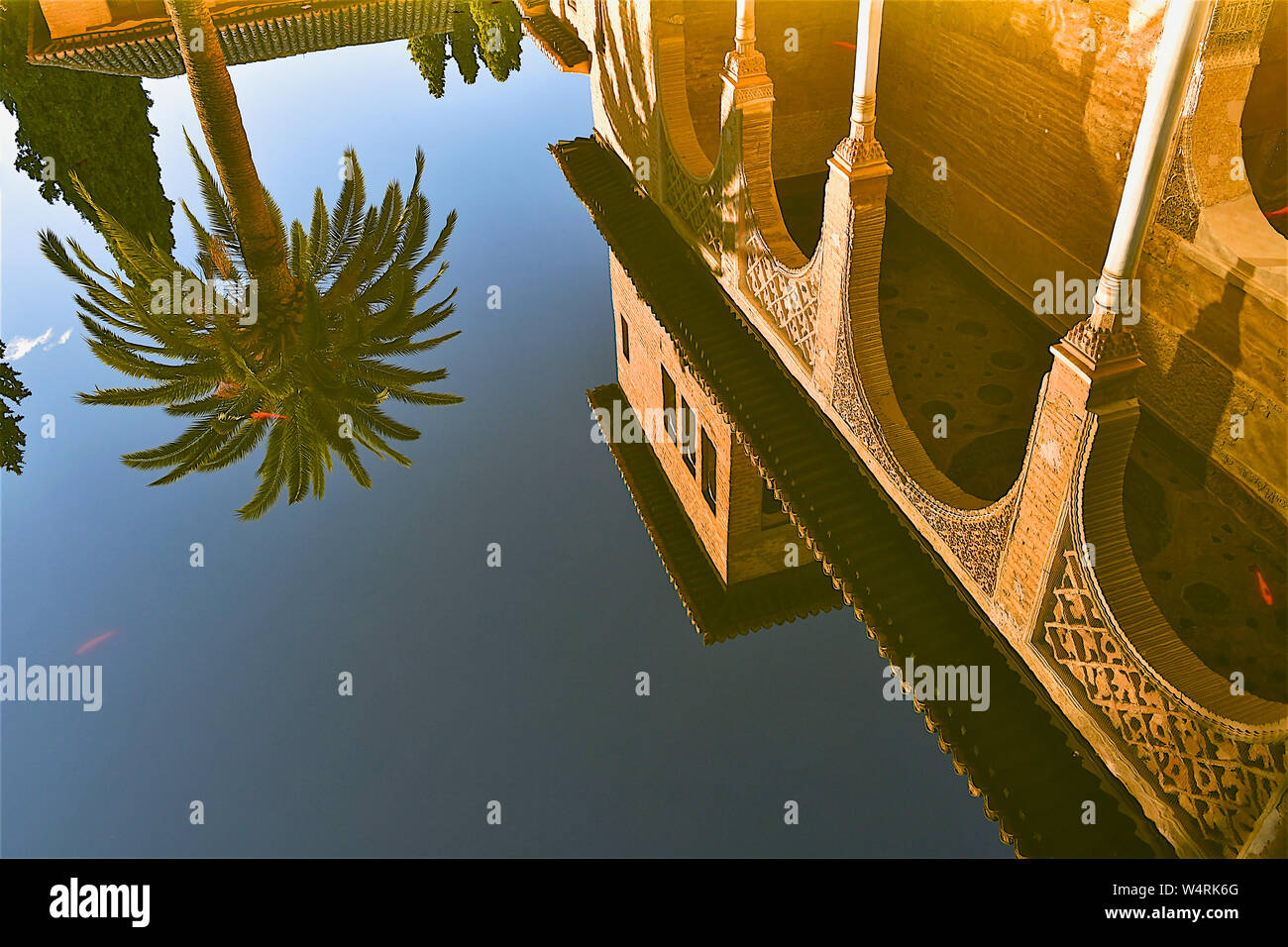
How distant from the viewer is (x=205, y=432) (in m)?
12.7

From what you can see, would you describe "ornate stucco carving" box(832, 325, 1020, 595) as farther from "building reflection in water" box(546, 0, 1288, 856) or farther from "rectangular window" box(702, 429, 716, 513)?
"rectangular window" box(702, 429, 716, 513)

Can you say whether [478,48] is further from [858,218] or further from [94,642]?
[858,218]

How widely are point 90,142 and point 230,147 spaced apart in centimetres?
1127

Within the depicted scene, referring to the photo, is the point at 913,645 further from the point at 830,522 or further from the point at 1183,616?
the point at 1183,616

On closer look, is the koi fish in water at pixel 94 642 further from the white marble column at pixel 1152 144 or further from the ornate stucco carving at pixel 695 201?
the white marble column at pixel 1152 144

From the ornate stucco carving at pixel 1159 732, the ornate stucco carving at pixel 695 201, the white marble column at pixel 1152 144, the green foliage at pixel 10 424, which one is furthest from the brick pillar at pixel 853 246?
the green foliage at pixel 10 424

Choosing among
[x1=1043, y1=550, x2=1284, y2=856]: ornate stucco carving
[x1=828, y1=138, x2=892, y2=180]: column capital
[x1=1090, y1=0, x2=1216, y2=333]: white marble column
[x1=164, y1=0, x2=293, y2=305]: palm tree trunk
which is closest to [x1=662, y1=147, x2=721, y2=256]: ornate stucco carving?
[x1=828, y1=138, x2=892, y2=180]: column capital

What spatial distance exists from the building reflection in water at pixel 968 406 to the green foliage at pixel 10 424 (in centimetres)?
1055

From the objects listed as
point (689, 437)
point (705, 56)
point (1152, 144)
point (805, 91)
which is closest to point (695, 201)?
point (705, 56)

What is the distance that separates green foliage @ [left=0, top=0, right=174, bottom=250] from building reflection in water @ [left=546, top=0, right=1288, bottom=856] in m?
11.1

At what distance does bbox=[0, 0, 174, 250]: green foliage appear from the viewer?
20781 millimetres

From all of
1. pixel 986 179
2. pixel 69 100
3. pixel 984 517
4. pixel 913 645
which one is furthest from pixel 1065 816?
pixel 69 100

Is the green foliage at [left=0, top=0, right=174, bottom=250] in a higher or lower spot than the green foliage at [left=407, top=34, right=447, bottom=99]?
lower
